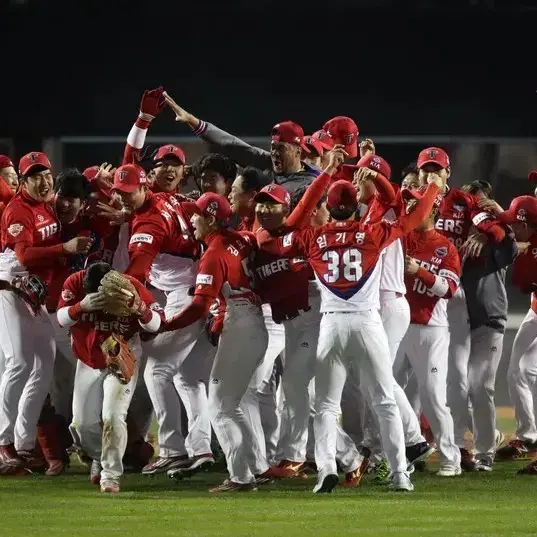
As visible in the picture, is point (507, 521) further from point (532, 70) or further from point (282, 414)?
point (532, 70)

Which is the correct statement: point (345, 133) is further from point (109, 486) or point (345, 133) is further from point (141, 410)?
point (109, 486)

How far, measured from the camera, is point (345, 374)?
7.75m

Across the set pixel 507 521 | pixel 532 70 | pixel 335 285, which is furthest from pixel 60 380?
pixel 532 70

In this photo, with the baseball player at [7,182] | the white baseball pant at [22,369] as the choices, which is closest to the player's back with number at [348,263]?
the white baseball pant at [22,369]

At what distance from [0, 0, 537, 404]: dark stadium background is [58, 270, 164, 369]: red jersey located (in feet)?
26.8

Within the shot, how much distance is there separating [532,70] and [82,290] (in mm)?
9193

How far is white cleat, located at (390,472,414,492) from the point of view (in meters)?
7.76

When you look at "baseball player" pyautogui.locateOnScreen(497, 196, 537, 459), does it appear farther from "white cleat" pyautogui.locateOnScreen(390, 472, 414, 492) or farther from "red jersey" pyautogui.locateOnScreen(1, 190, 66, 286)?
"red jersey" pyautogui.locateOnScreen(1, 190, 66, 286)

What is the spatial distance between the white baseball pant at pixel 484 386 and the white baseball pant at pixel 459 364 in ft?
0.20

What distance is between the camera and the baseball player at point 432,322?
28.2 feet

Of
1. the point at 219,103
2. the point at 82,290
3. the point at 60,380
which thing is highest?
the point at 219,103

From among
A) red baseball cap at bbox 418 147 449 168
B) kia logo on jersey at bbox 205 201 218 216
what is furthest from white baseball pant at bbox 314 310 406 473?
red baseball cap at bbox 418 147 449 168

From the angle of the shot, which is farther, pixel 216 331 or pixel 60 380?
pixel 60 380

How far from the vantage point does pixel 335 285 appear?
7699 mm
